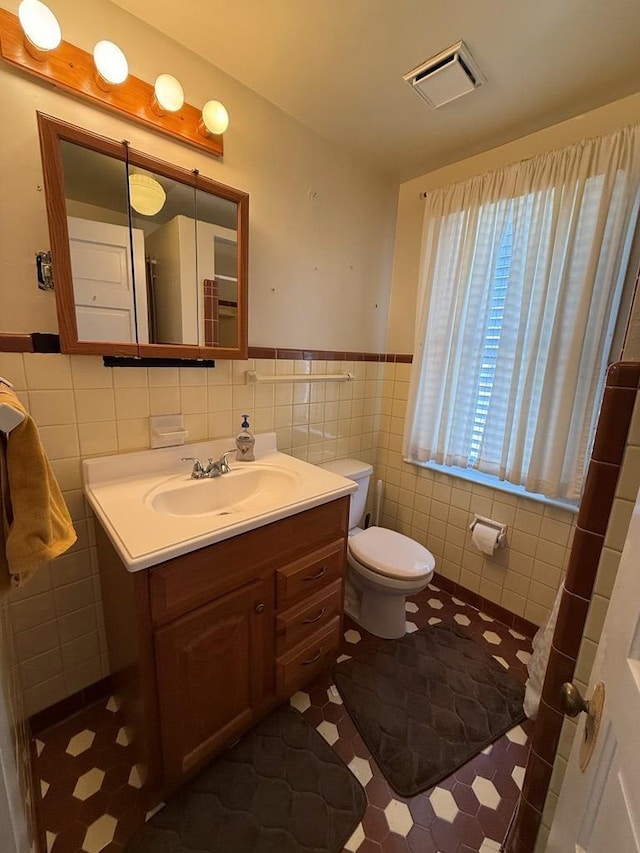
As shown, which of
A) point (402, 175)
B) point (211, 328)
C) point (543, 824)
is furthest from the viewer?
point (402, 175)

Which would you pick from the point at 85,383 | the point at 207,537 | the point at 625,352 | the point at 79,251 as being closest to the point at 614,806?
the point at 625,352

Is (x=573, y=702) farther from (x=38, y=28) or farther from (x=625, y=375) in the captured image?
(x=38, y=28)

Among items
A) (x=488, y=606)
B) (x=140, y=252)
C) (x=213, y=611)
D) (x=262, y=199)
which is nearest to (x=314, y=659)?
(x=213, y=611)

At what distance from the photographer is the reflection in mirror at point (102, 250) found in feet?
3.42

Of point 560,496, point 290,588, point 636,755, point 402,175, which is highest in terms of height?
point 402,175

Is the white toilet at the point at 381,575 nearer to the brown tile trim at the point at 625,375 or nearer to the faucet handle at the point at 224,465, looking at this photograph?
the faucet handle at the point at 224,465

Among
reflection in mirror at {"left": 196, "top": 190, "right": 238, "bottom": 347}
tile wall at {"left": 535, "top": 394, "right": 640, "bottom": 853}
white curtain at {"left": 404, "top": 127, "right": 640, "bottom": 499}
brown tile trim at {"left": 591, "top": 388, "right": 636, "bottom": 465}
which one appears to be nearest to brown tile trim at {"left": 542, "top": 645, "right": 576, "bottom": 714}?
tile wall at {"left": 535, "top": 394, "right": 640, "bottom": 853}

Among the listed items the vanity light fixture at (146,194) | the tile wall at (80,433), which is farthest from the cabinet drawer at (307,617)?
the vanity light fixture at (146,194)

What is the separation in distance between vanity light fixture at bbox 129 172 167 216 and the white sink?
836 millimetres

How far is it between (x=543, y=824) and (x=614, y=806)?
0.57 meters

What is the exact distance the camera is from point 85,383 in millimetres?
1162

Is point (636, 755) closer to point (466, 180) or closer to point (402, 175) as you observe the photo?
point (466, 180)

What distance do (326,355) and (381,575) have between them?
112 centimetres

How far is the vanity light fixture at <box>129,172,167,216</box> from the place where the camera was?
1.13m
